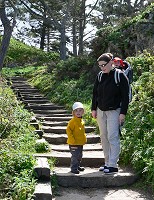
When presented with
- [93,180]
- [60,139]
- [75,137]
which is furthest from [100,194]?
[60,139]

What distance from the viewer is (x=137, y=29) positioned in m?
14.0

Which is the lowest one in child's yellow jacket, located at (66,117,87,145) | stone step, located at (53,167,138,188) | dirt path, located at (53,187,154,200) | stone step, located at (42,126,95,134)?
dirt path, located at (53,187,154,200)

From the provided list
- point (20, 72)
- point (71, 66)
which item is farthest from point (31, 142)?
point (20, 72)

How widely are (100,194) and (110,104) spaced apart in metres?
1.48

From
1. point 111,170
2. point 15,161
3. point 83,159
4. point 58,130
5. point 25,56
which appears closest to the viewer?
point 15,161

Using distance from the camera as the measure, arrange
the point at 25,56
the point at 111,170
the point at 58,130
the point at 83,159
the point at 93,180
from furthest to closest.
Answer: the point at 25,56
the point at 58,130
the point at 83,159
the point at 111,170
the point at 93,180

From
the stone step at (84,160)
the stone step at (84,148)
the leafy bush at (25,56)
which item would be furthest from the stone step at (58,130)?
the leafy bush at (25,56)

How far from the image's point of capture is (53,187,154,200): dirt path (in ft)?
17.7

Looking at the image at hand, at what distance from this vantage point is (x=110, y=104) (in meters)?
5.91

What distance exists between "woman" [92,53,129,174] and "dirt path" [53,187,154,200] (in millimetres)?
440

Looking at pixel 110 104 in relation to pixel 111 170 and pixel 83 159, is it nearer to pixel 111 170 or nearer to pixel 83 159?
pixel 111 170

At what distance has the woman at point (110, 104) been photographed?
5.87 m

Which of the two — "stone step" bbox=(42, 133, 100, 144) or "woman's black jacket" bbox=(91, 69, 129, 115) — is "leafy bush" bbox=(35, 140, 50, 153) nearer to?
"stone step" bbox=(42, 133, 100, 144)

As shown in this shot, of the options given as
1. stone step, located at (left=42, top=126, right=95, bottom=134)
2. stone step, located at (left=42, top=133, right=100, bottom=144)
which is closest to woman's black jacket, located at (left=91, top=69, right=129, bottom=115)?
stone step, located at (left=42, top=133, right=100, bottom=144)
